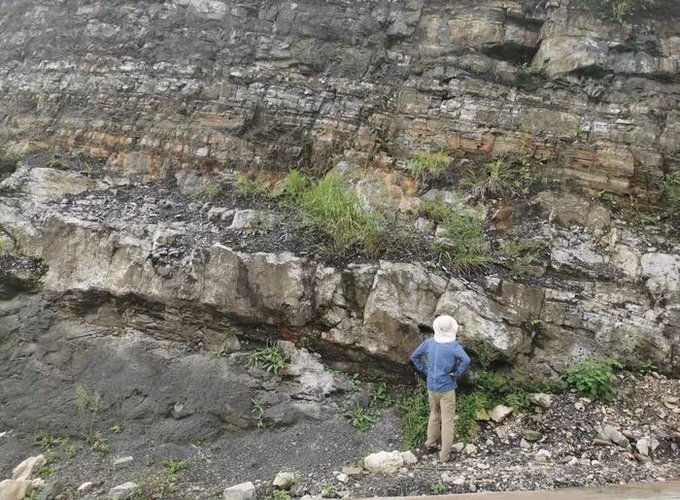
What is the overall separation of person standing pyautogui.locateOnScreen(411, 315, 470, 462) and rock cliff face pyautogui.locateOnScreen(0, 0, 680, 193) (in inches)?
110

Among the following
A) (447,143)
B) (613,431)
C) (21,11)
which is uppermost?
(21,11)

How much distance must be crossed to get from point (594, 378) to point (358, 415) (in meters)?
2.20

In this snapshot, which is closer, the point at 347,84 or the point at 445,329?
the point at 445,329

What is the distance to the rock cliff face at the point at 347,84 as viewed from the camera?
20.4 feet

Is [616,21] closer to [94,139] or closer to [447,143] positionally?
[447,143]

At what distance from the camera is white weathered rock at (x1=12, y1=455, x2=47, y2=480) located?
4109 mm

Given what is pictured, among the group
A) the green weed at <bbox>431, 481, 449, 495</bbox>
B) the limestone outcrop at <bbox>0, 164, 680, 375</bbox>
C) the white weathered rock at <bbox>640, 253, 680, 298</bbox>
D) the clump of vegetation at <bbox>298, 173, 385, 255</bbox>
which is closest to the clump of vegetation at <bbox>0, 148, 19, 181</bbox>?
the limestone outcrop at <bbox>0, 164, 680, 375</bbox>

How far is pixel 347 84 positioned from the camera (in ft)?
22.6

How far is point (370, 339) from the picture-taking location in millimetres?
4922

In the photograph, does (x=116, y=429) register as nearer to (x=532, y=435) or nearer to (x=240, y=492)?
(x=240, y=492)

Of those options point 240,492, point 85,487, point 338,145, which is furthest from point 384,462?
point 338,145

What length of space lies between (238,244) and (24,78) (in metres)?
4.72

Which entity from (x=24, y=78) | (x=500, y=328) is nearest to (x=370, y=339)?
(x=500, y=328)

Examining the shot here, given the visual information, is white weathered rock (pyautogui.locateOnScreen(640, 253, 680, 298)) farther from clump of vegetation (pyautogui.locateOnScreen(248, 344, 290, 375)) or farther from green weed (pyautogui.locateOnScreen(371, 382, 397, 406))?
clump of vegetation (pyautogui.locateOnScreen(248, 344, 290, 375))
